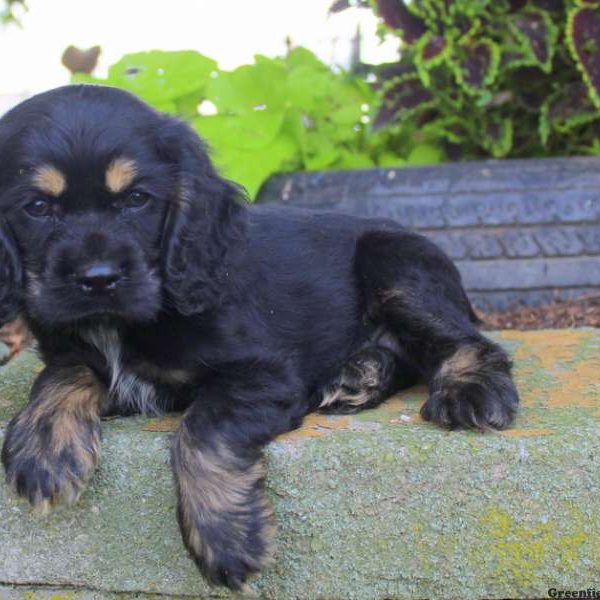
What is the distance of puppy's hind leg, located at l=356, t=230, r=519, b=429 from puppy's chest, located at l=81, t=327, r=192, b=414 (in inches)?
31.9

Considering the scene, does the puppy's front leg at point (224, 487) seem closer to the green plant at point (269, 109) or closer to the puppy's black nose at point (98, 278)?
the puppy's black nose at point (98, 278)

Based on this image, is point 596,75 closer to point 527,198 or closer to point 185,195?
point 527,198

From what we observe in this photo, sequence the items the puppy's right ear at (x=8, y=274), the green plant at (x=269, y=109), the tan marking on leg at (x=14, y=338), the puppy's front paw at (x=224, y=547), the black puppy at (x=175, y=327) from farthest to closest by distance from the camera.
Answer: the green plant at (x=269, y=109) < the tan marking on leg at (x=14, y=338) < the puppy's right ear at (x=8, y=274) < the black puppy at (x=175, y=327) < the puppy's front paw at (x=224, y=547)

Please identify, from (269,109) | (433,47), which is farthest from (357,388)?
(433,47)

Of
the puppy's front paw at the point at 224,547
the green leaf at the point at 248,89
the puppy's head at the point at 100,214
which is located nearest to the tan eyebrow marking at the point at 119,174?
the puppy's head at the point at 100,214

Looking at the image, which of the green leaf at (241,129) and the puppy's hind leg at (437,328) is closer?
the puppy's hind leg at (437,328)

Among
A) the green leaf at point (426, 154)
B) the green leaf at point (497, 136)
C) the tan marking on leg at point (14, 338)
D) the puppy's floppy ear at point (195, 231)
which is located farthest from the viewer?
the green leaf at point (426, 154)

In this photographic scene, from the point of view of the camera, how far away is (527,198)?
476 cm

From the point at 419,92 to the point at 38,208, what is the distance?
10.1ft

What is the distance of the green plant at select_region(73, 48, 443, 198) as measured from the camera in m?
5.09

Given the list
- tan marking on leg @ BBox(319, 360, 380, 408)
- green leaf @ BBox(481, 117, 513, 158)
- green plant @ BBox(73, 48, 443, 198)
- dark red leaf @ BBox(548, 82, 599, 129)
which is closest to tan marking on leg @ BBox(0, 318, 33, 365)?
→ green plant @ BBox(73, 48, 443, 198)

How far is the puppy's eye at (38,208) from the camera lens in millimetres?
2701

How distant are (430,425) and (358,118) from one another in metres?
2.96

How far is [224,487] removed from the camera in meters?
2.56
